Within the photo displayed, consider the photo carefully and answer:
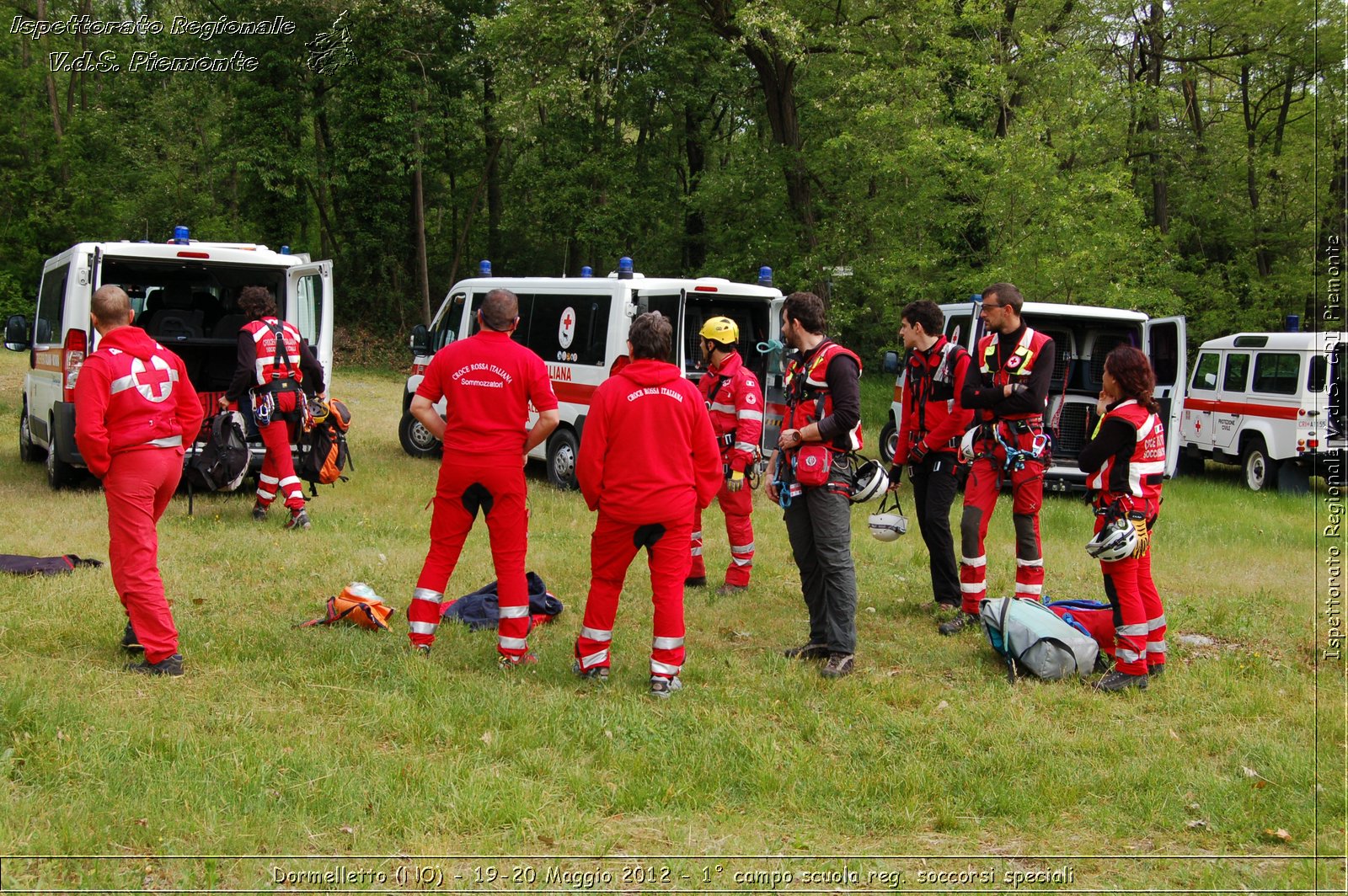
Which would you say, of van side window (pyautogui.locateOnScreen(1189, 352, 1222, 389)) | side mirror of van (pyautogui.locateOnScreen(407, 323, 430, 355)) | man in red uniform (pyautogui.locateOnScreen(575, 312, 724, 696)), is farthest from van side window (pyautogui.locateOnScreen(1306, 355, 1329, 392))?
man in red uniform (pyautogui.locateOnScreen(575, 312, 724, 696))

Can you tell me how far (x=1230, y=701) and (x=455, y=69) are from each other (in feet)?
85.5

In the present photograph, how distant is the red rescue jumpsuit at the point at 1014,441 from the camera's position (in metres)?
6.39

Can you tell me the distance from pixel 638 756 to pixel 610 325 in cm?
680

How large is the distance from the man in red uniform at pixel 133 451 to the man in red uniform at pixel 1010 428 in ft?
14.4

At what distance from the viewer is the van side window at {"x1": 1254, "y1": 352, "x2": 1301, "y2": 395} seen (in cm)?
1362

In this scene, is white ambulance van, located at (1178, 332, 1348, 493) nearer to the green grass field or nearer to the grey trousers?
the green grass field

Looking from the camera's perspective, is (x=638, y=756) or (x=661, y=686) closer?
(x=638, y=756)

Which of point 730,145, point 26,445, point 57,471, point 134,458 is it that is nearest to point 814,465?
point 134,458

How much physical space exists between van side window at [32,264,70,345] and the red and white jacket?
608 centimetres

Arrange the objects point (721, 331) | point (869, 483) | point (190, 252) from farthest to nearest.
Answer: point (190, 252)
point (721, 331)
point (869, 483)

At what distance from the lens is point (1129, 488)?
5559 mm

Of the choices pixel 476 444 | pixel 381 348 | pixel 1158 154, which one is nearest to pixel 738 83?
pixel 1158 154

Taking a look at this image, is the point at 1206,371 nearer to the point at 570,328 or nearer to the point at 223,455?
the point at 570,328

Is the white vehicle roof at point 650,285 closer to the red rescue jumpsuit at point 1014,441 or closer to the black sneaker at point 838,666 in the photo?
the red rescue jumpsuit at point 1014,441
